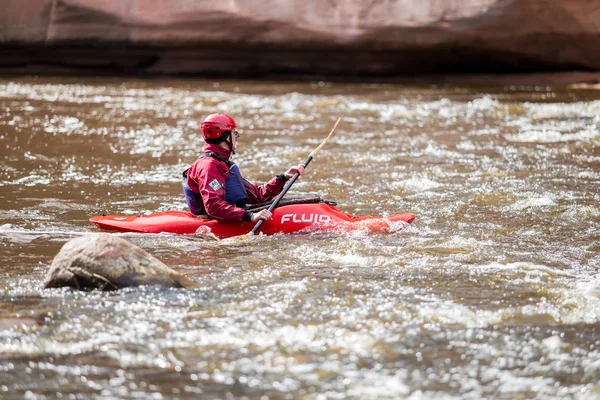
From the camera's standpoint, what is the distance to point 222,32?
51.1ft

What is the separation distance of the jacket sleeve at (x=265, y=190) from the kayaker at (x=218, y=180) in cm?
14

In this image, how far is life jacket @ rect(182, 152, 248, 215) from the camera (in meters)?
5.81

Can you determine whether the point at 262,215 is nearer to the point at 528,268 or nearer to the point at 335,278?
the point at 335,278

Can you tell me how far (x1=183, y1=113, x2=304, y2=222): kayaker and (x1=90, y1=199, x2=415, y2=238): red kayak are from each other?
0.33 feet

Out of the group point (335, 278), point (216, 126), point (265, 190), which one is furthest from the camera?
point (265, 190)

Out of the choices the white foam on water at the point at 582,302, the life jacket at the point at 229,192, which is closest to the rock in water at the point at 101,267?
the life jacket at the point at 229,192

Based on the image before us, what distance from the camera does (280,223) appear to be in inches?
227

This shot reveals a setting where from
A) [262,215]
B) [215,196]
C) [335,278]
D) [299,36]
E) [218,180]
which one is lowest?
[335,278]

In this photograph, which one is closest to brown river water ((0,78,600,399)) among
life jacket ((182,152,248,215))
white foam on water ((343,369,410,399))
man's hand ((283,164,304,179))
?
white foam on water ((343,369,410,399))

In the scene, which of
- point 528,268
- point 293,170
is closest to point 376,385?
point 528,268

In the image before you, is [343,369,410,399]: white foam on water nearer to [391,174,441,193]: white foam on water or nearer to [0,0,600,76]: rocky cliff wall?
[391,174,441,193]: white foam on water

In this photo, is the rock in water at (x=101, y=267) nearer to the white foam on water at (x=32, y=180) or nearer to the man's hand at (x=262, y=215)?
the man's hand at (x=262, y=215)

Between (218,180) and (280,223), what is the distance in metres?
0.52

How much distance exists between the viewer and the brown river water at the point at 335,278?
3.42 meters
